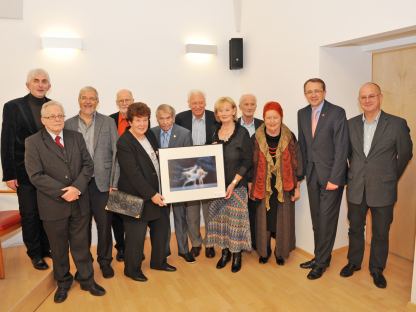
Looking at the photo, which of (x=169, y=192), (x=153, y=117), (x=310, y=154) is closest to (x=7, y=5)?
(x=153, y=117)

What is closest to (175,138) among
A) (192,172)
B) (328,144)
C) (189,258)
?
(192,172)

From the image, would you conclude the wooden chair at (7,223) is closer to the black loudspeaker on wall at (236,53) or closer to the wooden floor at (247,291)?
the wooden floor at (247,291)

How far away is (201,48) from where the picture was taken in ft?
15.8

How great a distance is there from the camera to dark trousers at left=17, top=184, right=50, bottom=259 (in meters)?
3.19

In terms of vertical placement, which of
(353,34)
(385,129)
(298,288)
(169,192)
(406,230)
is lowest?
(298,288)

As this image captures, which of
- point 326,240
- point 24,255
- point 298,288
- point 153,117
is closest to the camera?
point 298,288

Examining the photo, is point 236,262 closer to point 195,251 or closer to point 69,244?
point 195,251

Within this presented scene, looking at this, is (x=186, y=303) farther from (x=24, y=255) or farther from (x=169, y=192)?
(x=24, y=255)

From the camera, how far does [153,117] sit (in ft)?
15.6

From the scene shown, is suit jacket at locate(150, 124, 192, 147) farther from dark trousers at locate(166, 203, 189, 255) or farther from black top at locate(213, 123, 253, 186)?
dark trousers at locate(166, 203, 189, 255)

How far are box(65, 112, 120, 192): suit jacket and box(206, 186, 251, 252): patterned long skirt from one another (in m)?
1.02

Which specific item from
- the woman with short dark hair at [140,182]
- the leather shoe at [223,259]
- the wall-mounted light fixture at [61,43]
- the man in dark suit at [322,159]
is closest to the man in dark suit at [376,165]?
the man in dark suit at [322,159]

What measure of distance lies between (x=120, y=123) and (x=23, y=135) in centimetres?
92

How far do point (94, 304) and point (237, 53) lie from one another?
3517 mm
